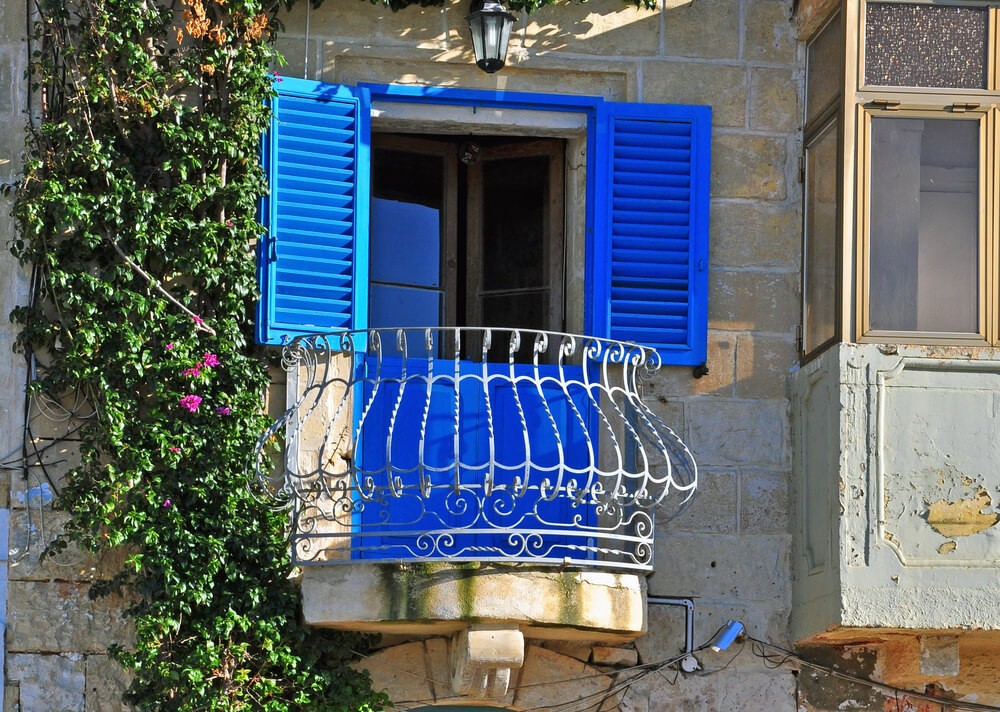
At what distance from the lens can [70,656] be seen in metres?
8.41

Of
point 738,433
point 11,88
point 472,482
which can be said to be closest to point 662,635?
point 738,433

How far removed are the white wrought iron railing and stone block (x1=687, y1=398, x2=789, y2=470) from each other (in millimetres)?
190

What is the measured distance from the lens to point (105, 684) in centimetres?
841

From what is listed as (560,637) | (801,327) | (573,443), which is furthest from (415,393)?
(801,327)

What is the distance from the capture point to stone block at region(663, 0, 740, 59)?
930cm

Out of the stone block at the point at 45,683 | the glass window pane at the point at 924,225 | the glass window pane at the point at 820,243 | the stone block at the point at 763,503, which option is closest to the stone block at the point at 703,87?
the glass window pane at the point at 820,243

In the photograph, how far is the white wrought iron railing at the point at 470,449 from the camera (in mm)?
8258

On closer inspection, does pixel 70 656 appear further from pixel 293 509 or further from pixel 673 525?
pixel 673 525

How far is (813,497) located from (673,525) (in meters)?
0.67

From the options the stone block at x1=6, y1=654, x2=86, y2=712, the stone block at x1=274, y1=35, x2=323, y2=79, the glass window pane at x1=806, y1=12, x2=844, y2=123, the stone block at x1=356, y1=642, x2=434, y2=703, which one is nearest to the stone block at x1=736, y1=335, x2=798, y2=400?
the glass window pane at x1=806, y1=12, x2=844, y2=123

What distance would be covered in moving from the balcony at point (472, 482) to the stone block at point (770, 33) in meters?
1.61

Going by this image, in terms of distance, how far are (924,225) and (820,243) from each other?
593mm

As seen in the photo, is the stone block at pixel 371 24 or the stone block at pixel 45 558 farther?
the stone block at pixel 371 24

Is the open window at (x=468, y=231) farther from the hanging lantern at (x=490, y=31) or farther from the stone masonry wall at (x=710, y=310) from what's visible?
the hanging lantern at (x=490, y=31)
